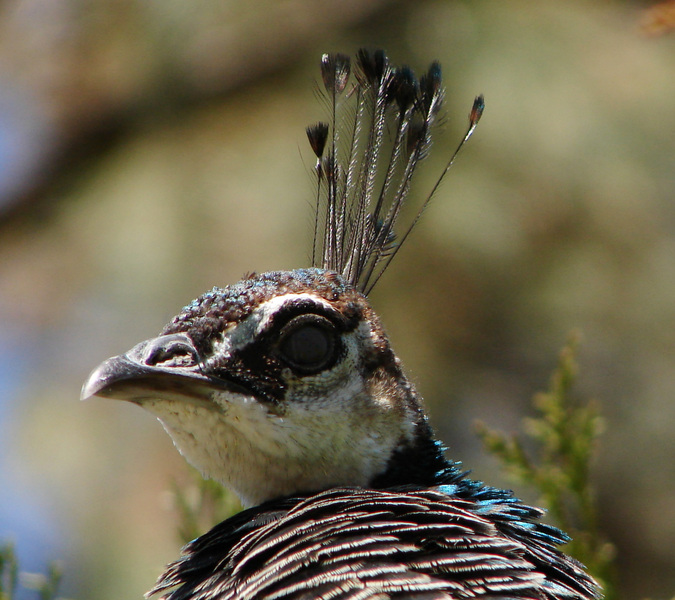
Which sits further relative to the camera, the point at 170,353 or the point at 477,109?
the point at 477,109

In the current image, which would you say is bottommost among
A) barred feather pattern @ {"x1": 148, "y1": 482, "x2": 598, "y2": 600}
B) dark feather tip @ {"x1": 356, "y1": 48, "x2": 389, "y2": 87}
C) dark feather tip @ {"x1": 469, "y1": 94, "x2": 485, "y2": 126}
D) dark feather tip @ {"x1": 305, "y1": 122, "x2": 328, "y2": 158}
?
barred feather pattern @ {"x1": 148, "y1": 482, "x2": 598, "y2": 600}

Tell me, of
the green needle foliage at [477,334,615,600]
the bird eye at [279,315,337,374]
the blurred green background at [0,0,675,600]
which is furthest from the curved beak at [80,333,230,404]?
the blurred green background at [0,0,675,600]

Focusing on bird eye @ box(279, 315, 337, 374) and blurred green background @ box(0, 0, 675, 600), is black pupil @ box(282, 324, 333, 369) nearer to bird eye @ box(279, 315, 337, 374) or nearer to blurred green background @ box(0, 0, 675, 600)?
bird eye @ box(279, 315, 337, 374)

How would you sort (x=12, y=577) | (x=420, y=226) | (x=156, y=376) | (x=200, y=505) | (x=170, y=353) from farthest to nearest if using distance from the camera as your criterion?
(x=420, y=226)
(x=200, y=505)
(x=12, y=577)
(x=170, y=353)
(x=156, y=376)

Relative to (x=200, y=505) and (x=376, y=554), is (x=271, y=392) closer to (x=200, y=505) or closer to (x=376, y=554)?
(x=376, y=554)

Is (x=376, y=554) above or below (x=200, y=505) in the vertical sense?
below

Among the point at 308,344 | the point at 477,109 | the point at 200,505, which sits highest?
the point at 477,109

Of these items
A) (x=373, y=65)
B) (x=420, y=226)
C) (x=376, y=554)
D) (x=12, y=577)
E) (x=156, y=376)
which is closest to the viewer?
(x=376, y=554)

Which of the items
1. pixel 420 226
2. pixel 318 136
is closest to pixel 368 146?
pixel 318 136

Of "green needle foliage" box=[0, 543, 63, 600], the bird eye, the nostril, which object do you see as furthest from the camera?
"green needle foliage" box=[0, 543, 63, 600]
